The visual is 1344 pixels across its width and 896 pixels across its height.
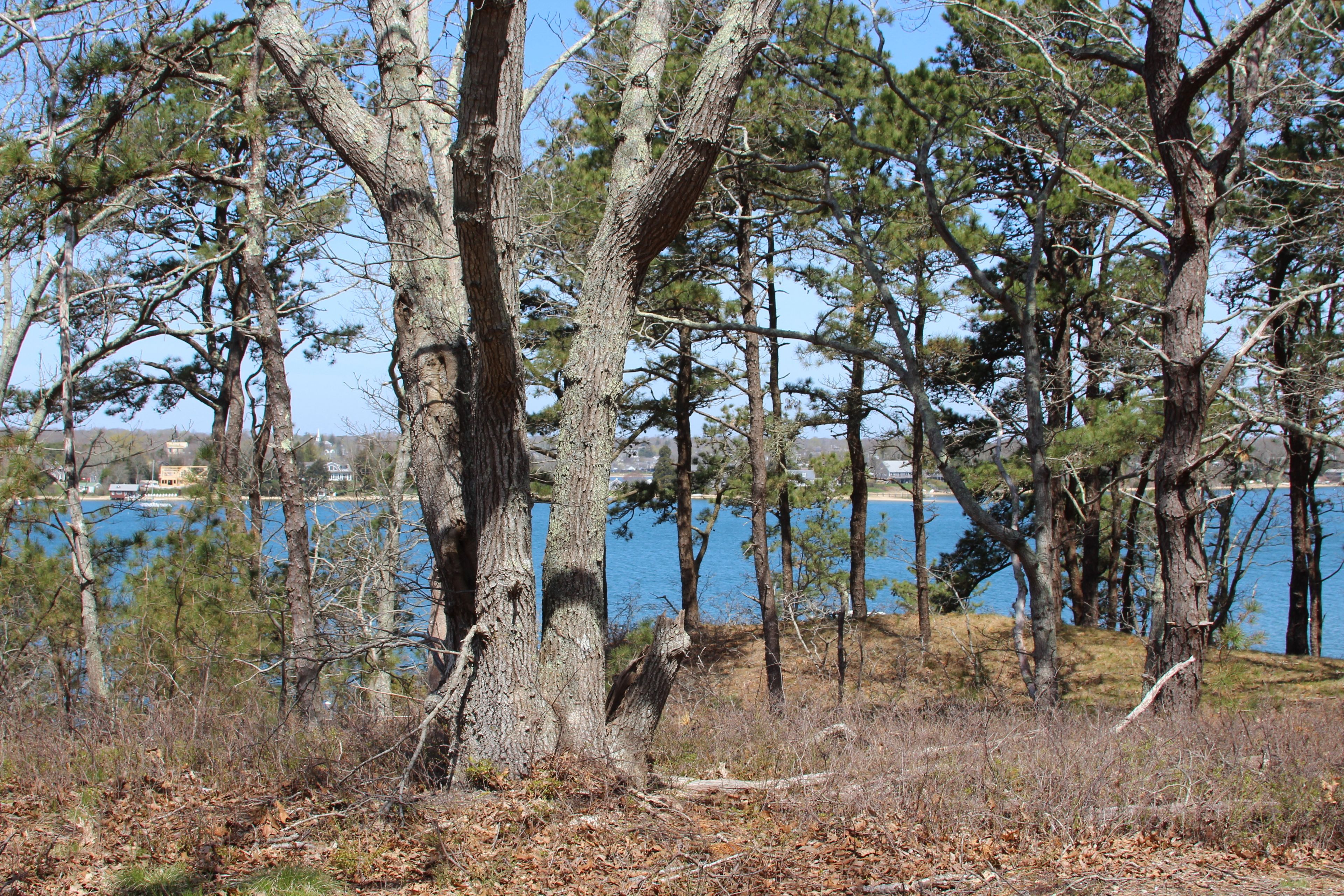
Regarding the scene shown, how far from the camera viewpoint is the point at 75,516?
841cm

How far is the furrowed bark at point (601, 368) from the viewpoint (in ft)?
15.1

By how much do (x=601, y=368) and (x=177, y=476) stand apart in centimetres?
812

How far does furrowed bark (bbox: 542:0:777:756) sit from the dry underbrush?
0.49 meters

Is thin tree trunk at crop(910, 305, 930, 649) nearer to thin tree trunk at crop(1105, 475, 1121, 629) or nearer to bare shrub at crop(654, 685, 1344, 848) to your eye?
thin tree trunk at crop(1105, 475, 1121, 629)

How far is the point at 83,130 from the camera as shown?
24.4 feet

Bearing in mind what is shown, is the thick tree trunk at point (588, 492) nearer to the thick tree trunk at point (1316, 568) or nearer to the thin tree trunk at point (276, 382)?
the thin tree trunk at point (276, 382)

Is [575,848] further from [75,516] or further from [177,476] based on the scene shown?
[177,476]

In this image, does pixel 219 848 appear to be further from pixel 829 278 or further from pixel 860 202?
pixel 829 278

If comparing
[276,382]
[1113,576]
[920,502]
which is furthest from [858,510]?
[276,382]

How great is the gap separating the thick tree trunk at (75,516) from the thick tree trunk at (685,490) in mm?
9054

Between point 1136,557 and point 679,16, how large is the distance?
57.0 feet

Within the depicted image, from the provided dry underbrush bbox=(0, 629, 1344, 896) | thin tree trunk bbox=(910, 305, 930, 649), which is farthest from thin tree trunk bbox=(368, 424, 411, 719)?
thin tree trunk bbox=(910, 305, 930, 649)

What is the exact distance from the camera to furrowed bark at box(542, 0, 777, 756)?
4.60 metres

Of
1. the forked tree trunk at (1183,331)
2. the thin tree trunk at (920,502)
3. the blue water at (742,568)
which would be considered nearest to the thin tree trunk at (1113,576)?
the blue water at (742,568)
